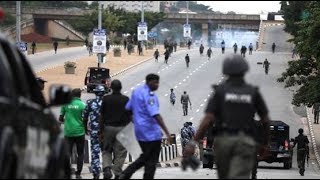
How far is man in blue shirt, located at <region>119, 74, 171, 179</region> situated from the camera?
10609 mm

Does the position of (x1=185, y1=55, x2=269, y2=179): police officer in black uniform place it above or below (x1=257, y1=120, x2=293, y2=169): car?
above

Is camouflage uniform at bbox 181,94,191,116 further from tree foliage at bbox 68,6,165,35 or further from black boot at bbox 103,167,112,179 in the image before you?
tree foliage at bbox 68,6,165,35

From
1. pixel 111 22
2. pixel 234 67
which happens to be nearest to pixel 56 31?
pixel 111 22

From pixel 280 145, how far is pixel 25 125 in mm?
23567

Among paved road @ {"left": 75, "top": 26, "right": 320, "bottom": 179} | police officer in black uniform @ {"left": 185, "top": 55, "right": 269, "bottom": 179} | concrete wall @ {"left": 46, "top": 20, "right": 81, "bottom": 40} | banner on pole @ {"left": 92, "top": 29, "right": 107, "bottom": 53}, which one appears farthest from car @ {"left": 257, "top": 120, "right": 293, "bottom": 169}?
concrete wall @ {"left": 46, "top": 20, "right": 81, "bottom": 40}

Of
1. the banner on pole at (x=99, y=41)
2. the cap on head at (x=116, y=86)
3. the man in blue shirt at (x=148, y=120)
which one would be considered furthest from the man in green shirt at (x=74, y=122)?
the banner on pole at (x=99, y=41)

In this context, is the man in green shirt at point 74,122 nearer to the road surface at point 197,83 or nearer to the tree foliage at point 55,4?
the road surface at point 197,83

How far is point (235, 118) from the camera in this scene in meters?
7.81

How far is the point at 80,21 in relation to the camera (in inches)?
5103

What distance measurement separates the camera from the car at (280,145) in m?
29.0

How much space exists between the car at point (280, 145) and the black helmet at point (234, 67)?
21110 millimetres

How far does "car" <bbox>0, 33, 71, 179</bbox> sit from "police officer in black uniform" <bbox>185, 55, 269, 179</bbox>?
145 cm

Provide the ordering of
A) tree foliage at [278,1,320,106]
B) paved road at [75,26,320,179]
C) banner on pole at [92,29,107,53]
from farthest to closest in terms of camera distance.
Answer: paved road at [75,26,320,179], banner on pole at [92,29,107,53], tree foliage at [278,1,320,106]

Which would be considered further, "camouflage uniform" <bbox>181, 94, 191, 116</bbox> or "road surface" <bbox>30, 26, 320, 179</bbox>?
"camouflage uniform" <bbox>181, 94, 191, 116</bbox>
